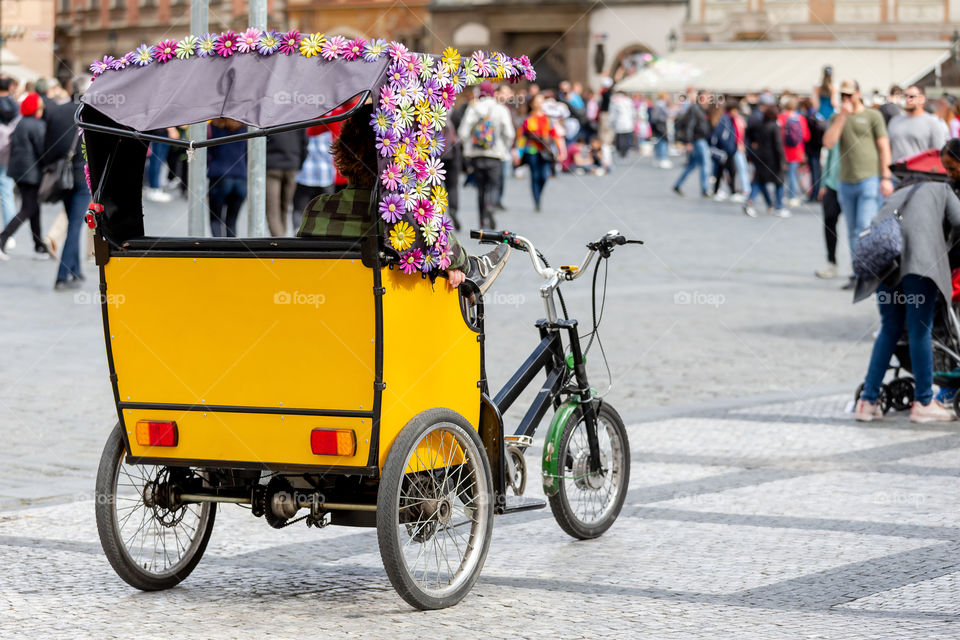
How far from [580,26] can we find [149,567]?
2171 inches

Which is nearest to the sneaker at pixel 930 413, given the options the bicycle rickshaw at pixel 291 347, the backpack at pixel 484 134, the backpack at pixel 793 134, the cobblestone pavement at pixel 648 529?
the cobblestone pavement at pixel 648 529

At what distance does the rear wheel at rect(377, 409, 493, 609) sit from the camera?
197 inches

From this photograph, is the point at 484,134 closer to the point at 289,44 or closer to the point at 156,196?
the point at 156,196

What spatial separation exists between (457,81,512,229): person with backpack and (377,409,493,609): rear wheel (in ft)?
51.3

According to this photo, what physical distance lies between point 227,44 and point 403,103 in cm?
64

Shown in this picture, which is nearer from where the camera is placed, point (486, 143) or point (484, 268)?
point (484, 268)

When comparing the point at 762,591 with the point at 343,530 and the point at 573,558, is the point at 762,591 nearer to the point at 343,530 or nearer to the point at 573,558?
the point at 573,558

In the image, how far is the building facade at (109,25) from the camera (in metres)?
68.0

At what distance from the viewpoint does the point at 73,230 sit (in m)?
14.7

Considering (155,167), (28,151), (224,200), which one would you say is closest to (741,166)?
(155,167)

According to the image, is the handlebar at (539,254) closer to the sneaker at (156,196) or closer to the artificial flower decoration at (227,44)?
the artificial flower decoration at (227,44)

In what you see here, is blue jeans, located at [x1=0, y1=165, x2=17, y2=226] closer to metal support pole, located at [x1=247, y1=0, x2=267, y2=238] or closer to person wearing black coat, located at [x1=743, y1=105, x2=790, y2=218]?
metal support pole, located at [x1=247, y1=0, x2=267, y2=238]

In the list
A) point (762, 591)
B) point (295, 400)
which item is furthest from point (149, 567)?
point (762, 591)

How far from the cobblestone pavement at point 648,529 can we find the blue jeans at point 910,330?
0.28 metres
